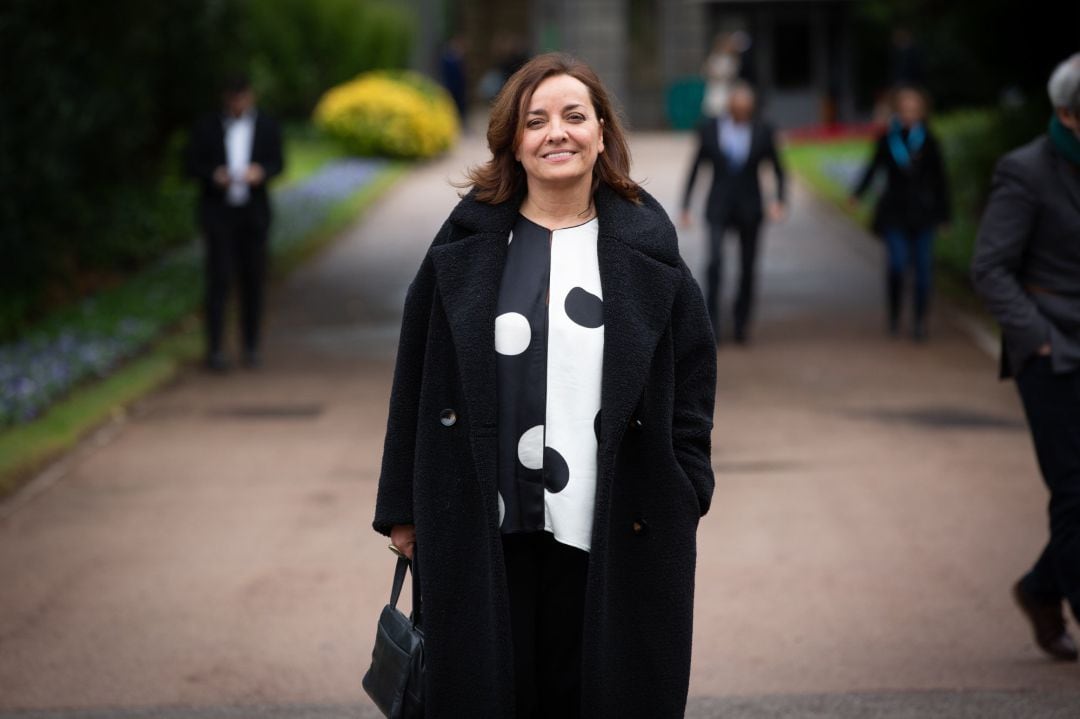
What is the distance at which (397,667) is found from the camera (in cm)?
371

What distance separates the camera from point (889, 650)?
19.3 ft

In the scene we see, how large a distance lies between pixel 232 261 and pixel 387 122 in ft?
52.6

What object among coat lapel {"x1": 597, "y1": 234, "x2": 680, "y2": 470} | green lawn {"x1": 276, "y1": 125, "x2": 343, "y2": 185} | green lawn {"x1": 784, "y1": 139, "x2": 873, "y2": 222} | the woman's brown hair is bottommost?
green lawn {"x1": 276, "y1": 125, "x2": 343, "y2": 185}

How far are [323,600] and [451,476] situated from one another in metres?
3.08

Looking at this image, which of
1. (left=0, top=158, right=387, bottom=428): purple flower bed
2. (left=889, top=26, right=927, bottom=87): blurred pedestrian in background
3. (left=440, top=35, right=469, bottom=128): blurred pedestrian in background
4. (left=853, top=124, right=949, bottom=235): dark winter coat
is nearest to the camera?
(left=0, top=158, right=387, bottom=428): purple flower bed

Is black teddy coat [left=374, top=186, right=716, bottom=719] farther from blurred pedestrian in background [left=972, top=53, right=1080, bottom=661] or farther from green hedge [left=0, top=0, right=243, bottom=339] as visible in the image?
green hedge [left=0, top=0, right=243, bottom=339]

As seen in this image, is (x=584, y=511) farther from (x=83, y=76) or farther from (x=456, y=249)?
(x=83, y=76)

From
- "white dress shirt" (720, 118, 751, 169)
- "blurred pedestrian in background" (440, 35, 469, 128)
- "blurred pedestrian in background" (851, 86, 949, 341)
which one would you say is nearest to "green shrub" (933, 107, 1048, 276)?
"blurred pedestrian in background" (851, 86, 949, 341)

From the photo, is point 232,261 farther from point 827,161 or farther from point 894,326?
point 827,161

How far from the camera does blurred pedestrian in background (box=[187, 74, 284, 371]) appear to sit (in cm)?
1184

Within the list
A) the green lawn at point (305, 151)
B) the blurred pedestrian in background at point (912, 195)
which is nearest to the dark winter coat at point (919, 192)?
the blurred pedestrian in background at point (912, 195)

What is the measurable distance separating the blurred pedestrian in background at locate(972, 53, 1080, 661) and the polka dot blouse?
6.95 feet

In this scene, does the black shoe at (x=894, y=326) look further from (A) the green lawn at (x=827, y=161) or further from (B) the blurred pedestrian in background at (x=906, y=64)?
(B) the blurred pedestrian in background at (x=906, y=64)

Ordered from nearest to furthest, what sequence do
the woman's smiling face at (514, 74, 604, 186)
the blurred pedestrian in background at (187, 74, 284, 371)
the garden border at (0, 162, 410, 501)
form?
1. the woman's smiling face at (514, 74, 604, 186)
2. the garden border at (0, 162, 410, 501)
3. the blurred pedestrian in background at (187, 74, 284, 371)
